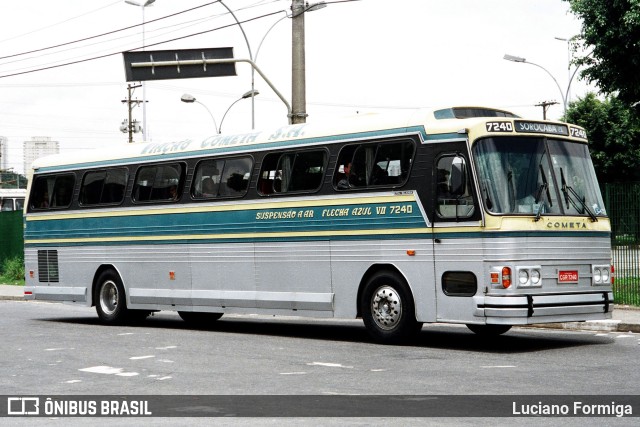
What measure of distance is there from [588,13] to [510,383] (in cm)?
1757

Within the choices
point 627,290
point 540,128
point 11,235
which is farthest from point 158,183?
point 11,235

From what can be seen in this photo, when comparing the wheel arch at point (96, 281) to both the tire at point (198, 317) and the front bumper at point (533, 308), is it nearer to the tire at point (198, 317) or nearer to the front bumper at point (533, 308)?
the tire at point (198, 317)

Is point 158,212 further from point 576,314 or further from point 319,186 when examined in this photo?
point 576,314

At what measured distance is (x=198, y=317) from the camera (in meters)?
20.5

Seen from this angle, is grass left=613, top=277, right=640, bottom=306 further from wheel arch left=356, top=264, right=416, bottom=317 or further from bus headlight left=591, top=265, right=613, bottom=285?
wheel arch left=356, top=264, right=416, bottom=317

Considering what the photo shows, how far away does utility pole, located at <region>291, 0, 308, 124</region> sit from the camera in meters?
21.2

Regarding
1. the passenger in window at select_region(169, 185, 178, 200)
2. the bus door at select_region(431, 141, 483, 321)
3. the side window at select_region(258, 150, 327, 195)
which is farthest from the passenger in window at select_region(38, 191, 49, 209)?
the bus door at select_region(431, 141, 483, 321)

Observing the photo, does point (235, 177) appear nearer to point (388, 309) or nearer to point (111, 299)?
point (388, 309)

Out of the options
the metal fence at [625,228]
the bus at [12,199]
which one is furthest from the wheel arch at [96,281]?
the bus at [12,199]

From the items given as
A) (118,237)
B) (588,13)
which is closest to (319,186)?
(118,237)

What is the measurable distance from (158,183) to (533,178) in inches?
305

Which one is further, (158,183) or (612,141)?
(612,141)

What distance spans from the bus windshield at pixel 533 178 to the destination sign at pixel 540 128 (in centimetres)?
12

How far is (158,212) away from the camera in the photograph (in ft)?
62.0
